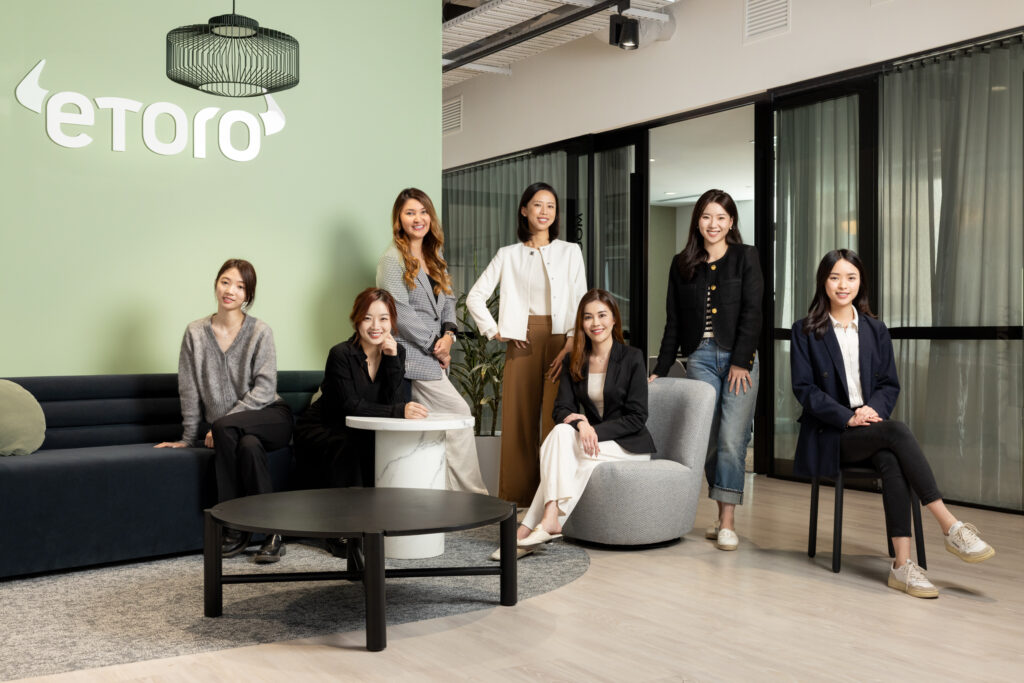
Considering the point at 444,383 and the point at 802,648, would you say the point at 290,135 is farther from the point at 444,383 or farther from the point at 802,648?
the point at 802,648

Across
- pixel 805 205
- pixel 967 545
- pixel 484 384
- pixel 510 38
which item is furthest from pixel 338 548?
pixel 510 38

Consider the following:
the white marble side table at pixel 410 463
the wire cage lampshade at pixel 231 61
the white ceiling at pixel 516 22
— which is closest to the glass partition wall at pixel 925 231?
the white ceiling at pixel 516 22

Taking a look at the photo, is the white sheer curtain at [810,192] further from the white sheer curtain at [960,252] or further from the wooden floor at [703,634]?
the wooden floor at [703,634]

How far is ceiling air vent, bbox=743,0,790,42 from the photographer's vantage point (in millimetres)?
6250

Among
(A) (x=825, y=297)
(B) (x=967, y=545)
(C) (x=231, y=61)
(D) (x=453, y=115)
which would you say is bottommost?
(B) (x=967, y=545)

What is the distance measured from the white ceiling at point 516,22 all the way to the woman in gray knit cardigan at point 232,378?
293 cm

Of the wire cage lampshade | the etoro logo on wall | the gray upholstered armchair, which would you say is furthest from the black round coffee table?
the etoro logo on wall

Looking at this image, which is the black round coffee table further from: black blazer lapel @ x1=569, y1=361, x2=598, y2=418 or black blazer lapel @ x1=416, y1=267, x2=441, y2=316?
black blazer lapel @ x1=416, y1=267, x2=441, y2=316

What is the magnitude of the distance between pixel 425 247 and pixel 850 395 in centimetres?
216

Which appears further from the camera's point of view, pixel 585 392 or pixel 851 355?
pixel 585 392

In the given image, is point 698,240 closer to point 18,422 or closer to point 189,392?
point 189,392

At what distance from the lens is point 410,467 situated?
13.2 ft

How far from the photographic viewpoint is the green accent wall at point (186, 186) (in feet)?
14.6

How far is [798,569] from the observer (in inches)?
→ 154
